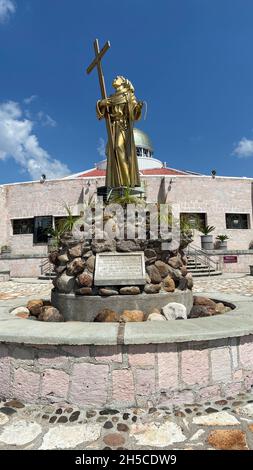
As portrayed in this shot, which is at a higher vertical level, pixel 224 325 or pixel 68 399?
pixel 224 325

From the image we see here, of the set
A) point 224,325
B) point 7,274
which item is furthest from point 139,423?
point 7,274

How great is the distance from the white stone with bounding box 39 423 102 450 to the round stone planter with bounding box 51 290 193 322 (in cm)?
165

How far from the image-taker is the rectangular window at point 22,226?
23.9m

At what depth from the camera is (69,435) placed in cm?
221

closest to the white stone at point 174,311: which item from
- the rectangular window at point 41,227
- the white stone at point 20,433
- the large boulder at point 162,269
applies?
the large boulder at point 162,269

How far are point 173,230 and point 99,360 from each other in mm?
2351

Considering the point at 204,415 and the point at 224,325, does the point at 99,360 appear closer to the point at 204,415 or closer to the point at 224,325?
the point at 204,415

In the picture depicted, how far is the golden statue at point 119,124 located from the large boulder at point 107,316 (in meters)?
4.71

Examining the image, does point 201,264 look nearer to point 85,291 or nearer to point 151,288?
point 151,288

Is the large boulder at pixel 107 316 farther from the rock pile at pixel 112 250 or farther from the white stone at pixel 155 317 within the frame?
the white stone at pixel 155 317

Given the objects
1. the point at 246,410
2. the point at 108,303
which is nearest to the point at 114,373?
the point at 246,410

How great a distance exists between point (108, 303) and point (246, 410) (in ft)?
6.19

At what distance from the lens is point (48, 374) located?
2648 mm
